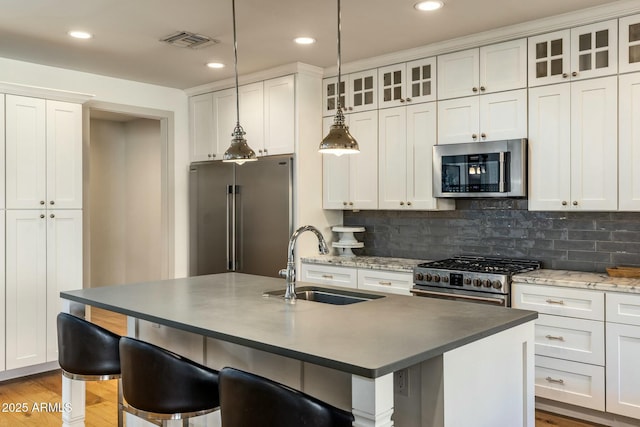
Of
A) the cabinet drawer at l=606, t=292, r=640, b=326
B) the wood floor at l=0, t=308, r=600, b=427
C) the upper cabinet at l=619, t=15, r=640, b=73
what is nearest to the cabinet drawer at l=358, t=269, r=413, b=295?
the wood floor at l=0, t=308, r=600, b=427

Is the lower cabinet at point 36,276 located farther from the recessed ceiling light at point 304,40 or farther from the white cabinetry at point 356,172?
the recessed ceiling light at point 304,40

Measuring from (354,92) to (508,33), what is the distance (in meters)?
1.38

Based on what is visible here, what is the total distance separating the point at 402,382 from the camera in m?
1.85

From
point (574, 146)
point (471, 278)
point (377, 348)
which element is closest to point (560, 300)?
point (471, 278)

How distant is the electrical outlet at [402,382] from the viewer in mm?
1838

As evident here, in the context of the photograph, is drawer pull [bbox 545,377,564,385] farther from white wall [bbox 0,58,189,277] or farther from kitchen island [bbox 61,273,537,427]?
white wall [bbox 0,58,189,277]

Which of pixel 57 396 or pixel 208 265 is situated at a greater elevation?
pixel 208 265

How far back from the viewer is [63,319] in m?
2.53

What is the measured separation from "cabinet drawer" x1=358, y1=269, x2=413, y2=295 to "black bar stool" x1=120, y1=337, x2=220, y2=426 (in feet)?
7.27

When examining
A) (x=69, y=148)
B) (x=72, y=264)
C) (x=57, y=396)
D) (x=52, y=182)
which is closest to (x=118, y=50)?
(x=69, y=148)

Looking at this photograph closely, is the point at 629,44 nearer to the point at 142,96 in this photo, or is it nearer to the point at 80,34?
the point at 80,34

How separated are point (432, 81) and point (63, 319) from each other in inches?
117

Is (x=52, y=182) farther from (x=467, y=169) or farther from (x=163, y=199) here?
(x=467, y=169)

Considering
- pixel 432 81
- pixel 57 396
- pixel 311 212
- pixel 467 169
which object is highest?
pixel 432 81
